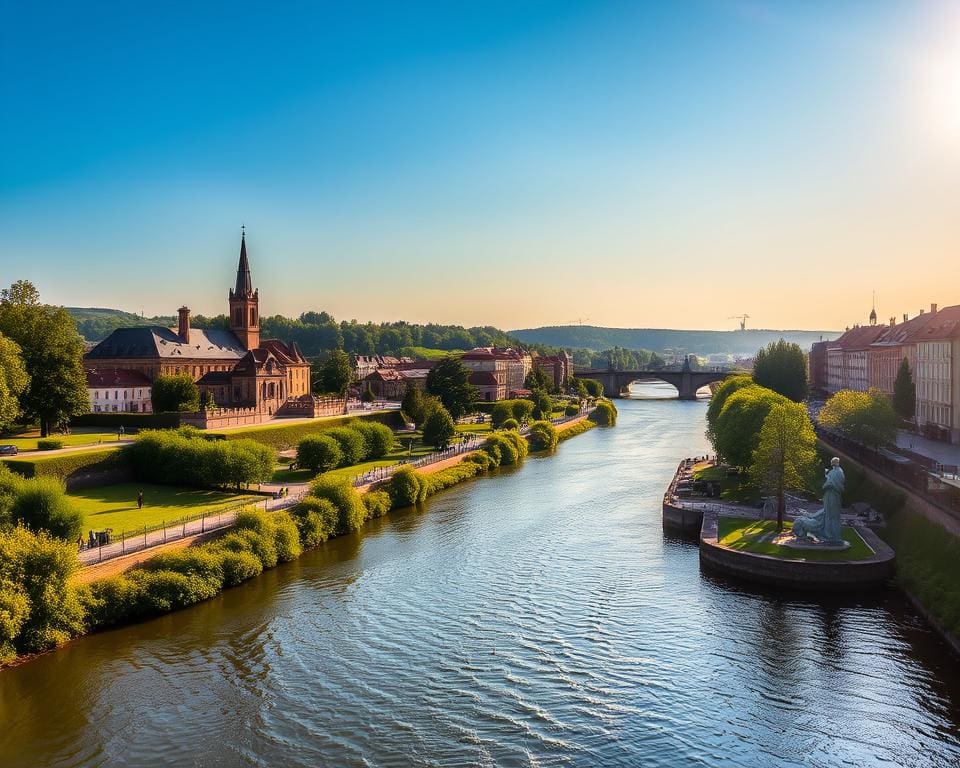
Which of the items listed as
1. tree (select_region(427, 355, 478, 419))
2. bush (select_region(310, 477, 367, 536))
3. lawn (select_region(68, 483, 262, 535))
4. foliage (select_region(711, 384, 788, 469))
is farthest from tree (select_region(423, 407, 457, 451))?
lawn (select_region(68, 483, 262, 535))

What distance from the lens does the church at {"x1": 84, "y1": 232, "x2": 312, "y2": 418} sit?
80688 millimetres

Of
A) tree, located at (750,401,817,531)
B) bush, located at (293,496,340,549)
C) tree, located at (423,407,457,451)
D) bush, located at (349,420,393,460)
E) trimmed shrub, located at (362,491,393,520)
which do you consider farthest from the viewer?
tree, located at (423,407,457,451)

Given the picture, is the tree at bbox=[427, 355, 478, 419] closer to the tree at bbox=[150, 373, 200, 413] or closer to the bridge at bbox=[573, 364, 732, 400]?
the tree at bbox=[150, 373, 200, 413]

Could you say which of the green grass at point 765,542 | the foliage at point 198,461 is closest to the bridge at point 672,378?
the green grass at point 765,542

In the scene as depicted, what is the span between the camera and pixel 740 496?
47.3 m

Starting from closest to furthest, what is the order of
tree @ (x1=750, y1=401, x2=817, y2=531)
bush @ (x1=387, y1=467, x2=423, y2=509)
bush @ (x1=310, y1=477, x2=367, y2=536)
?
tree @ (x1=750, y1=401, x2=817, y2=531)
bush @ (x1=310, y1=477, x2=367, y2=536)
bush @ (x1=387, y1=467, x2=423, y2=509)

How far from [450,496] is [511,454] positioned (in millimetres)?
17535

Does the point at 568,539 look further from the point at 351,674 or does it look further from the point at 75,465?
the point at 75,465

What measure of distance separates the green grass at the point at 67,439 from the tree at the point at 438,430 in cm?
2318

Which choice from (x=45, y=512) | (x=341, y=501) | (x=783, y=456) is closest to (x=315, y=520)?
(x=341, y=501)

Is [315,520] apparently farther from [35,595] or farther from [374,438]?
[374,438]

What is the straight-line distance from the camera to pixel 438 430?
227ft

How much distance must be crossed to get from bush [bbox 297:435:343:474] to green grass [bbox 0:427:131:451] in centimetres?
1259

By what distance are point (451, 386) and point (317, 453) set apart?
133 ft
